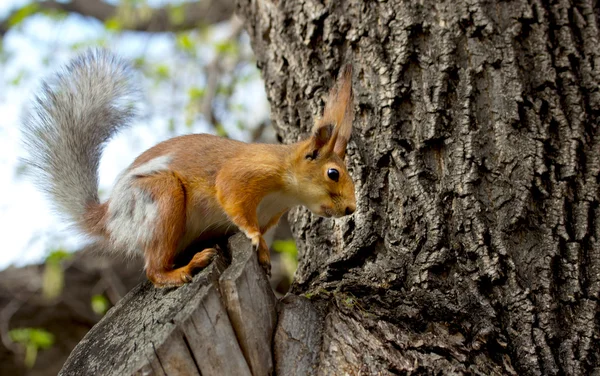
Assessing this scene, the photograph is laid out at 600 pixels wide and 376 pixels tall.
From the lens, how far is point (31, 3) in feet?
17.6

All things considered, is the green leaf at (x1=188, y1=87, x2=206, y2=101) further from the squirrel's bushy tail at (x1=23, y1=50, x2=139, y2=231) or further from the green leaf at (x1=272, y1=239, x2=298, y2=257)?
the squirrel's bushy tail at (x1=23, y1=50, x2=139, y2=231)

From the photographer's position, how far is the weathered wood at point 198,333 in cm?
135

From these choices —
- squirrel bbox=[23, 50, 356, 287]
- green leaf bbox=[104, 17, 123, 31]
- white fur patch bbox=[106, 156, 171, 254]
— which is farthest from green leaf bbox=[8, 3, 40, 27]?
white fur patch bbox=[106, 156, 171, 254]

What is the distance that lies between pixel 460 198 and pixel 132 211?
1.02 m

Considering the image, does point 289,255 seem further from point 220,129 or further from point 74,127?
point 74,127

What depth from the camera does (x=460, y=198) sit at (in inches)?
73.1

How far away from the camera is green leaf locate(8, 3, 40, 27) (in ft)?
17.0

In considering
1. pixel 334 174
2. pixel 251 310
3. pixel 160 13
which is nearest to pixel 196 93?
pixel 160 13

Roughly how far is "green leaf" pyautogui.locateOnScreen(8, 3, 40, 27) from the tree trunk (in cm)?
381

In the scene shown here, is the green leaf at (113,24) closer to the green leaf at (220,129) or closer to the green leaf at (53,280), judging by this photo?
the green leaf at (220,129)

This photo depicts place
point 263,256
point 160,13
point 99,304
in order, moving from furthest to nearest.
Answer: point 160,13 → point 99,304 → point 263,256

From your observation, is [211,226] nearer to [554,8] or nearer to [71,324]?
[554,8]

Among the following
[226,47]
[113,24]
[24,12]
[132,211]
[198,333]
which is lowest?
[198,333]

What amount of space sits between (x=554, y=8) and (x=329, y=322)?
1248 millimetres
